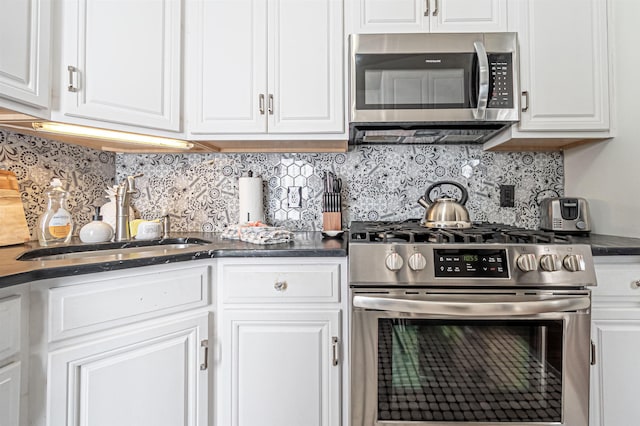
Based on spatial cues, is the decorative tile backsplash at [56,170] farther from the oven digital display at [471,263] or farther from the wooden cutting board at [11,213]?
the oven digital display at [471,263]

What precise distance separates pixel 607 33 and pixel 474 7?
62 centimetres

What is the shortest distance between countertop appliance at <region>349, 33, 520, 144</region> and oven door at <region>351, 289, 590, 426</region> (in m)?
0.80

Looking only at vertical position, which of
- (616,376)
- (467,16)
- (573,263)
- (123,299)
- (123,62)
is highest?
(467,16)

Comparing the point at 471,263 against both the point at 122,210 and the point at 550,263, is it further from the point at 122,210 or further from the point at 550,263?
the point at 122,210

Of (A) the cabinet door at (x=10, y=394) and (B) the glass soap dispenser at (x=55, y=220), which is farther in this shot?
(B) the glass soap dispenser at (x=55, y=220)

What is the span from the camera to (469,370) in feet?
3.88

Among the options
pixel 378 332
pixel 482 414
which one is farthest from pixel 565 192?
pixel 378 332

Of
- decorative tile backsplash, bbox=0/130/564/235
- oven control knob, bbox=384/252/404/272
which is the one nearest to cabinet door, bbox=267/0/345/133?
decorative tile backsplash, bbox=0/130/564/235

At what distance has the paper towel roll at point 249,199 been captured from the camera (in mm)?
1803

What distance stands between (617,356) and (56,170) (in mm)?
2494

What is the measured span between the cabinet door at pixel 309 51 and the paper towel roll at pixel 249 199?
20.4 inches

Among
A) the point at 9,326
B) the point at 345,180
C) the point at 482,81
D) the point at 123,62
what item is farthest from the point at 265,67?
the point at 9,326

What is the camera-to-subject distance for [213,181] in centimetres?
191

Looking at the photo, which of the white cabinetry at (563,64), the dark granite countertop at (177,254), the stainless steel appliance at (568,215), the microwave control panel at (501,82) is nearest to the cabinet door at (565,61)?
the white cabinetry at (563,64)
